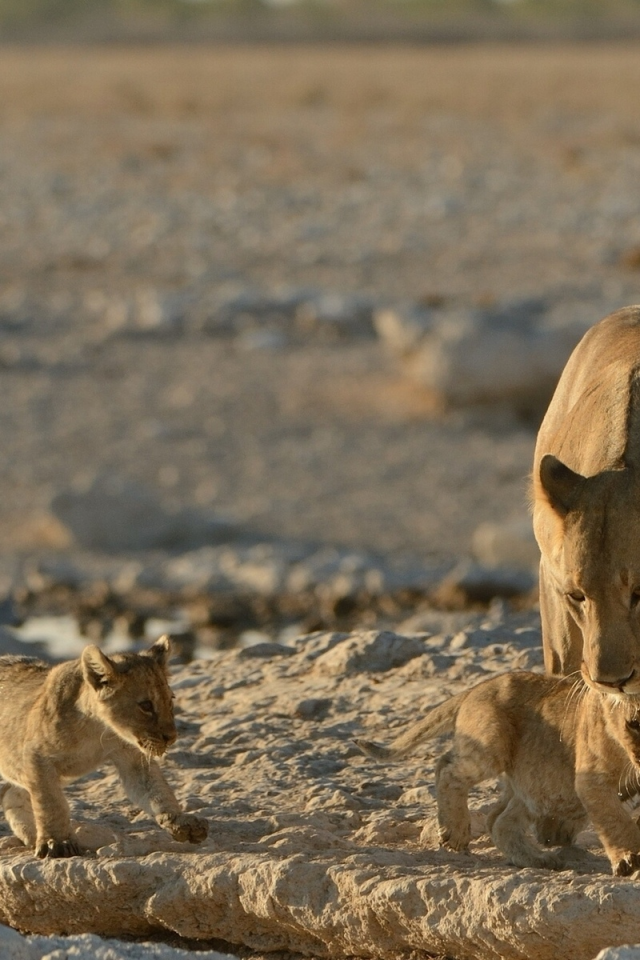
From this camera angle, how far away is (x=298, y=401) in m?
17.8

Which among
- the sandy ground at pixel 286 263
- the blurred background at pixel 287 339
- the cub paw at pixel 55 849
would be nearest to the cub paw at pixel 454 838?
the cub paw at pixel 55 849

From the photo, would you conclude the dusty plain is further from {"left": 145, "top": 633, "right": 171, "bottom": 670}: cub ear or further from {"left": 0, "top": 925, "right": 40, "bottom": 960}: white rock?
{"left": 0, "top": 925, "right": 40, "bottom": 960}: white rock

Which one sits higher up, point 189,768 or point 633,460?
point 633,460

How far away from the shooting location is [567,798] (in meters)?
5.52

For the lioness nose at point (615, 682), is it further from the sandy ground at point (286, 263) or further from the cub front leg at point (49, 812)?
the cub front leg at point (49, 812)

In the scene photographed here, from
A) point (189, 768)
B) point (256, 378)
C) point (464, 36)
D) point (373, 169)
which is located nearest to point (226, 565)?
→ point (256, 378)

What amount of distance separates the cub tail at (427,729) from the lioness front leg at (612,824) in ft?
1.96

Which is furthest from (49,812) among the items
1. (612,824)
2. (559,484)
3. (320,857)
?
(559,484)

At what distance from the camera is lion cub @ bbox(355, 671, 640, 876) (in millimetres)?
5281

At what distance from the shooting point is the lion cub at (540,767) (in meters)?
5.28

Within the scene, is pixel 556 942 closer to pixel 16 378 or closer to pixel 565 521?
pixel 565 521

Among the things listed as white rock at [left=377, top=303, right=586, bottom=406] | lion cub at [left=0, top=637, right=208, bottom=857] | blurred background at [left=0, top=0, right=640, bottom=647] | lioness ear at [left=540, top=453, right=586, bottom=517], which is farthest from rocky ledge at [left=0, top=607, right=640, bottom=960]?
white rock at [left=377, top=303, right=586, bottom=406]

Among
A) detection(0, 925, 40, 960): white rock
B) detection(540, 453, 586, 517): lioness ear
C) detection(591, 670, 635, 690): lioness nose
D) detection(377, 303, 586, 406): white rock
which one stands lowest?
detection(377, 303, 586, 406): white rock

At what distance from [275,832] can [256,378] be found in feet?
41.2
